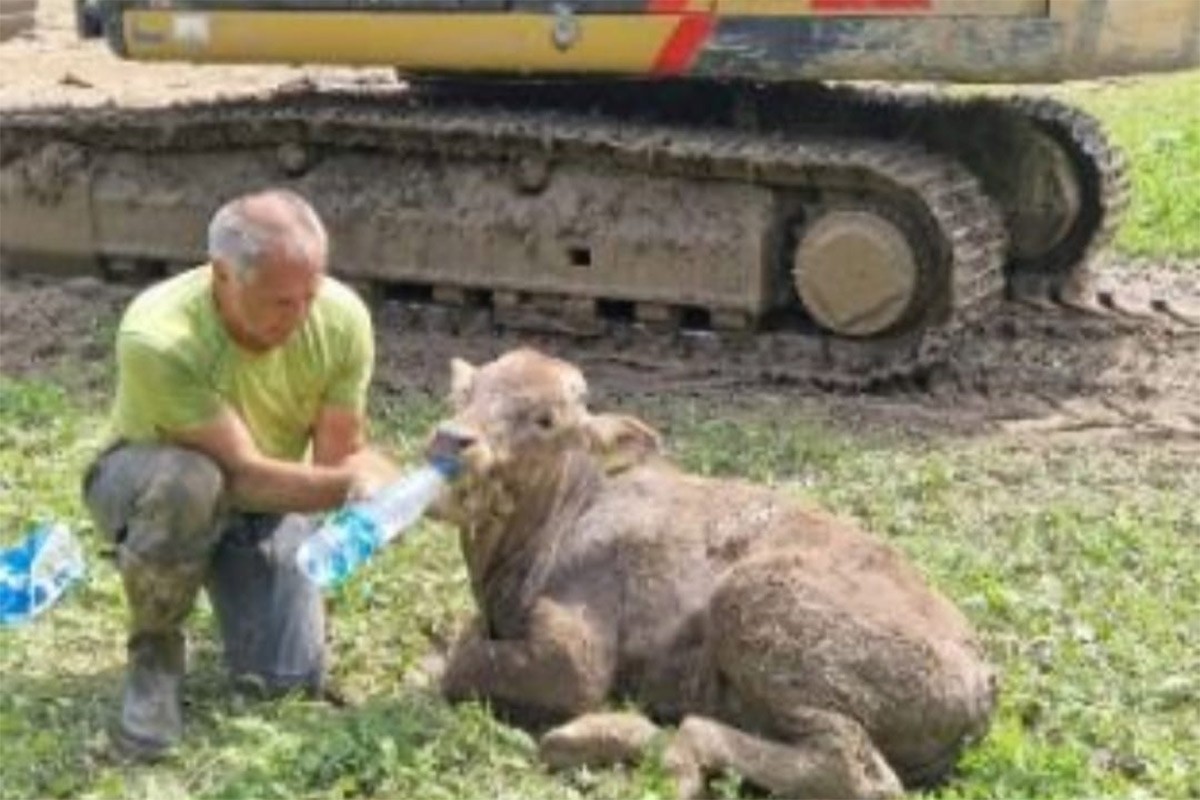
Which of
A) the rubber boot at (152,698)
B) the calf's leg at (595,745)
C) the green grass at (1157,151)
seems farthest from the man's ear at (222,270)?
the green grass at (1157,151)

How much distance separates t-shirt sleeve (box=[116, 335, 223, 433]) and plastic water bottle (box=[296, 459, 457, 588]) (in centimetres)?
51

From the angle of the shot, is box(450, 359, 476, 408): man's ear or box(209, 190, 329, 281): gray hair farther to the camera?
box(450, 359, 476, 408): man's ear

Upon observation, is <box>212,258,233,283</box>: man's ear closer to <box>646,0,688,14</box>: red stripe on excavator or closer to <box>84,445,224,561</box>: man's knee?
<box>84,445,224,561</box>: man's knee

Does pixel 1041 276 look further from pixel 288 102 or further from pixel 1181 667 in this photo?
pixel 1181 667

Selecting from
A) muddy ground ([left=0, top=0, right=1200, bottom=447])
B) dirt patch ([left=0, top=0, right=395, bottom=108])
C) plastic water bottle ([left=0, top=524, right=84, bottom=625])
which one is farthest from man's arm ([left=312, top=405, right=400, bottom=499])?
dirt patch ([left=0, top=0, right=395, bottom=108])

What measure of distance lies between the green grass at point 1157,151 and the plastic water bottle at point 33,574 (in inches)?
348

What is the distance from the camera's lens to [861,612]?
646cm

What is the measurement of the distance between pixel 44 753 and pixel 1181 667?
10.1 ft

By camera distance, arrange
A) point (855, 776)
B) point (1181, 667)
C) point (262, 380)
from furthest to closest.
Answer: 1. point (1181, 667)
2. point (262, 380)
3. point (855, 776)

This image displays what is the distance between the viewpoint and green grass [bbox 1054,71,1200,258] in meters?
14.8

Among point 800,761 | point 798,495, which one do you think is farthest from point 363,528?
point 798,495

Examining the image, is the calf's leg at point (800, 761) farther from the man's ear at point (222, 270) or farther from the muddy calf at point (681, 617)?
the man's ear at point (222, 270)

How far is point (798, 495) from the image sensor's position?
9289 millimetres

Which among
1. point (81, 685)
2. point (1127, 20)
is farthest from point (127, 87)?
point (81, 685)
